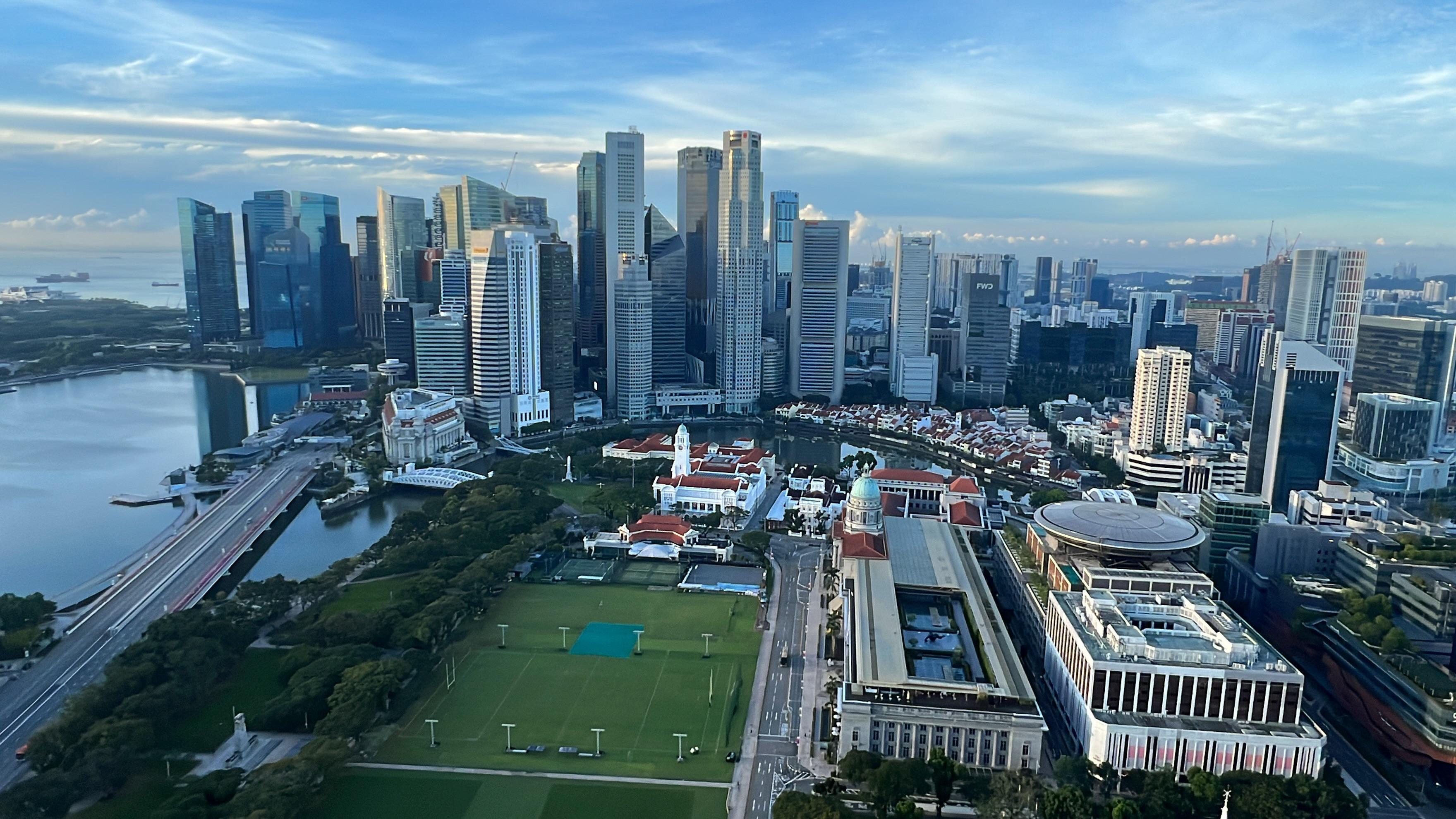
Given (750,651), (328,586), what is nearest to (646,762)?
(750,651)

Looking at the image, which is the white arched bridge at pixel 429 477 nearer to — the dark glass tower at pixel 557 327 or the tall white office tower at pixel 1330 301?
the dark glass tower at pixel 557 327

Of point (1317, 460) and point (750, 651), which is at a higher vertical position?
point (1317, 460)

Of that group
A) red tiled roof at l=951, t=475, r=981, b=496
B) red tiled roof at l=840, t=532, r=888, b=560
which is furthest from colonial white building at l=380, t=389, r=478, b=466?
red tiled roof at l=951, t=475, r=981, b=496

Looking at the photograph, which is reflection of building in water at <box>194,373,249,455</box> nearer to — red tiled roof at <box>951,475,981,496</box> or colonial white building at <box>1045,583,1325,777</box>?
red tiled roof at <box>951,475,981,496</box>

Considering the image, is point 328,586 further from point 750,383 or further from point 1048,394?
point 1048,394

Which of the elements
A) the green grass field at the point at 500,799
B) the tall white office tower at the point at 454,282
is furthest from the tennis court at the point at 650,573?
the tall white office tower at the point at 454,282

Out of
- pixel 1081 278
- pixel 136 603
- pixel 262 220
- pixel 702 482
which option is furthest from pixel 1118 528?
pixel 1081 278
